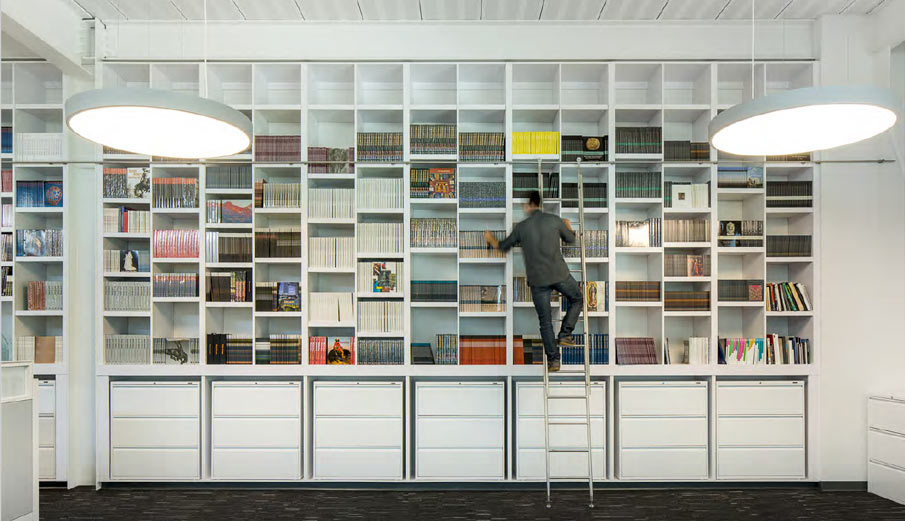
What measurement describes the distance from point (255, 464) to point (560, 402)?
264cm

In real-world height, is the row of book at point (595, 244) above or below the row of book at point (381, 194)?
below

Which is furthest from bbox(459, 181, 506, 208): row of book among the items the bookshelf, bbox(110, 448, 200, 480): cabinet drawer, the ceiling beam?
the ceiling beam

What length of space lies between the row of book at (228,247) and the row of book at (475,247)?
1.80m

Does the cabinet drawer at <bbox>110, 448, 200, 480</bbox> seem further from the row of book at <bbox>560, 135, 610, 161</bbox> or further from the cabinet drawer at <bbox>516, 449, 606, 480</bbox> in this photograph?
the row of book at <bbox>560, 135, 610, 161</bbox>

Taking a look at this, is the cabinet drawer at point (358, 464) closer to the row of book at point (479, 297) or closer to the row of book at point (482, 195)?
the row of book at point (479, 297)

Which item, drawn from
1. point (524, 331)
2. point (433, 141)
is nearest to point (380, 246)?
point (433, 141)

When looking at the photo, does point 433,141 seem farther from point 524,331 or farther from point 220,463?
point 220,463

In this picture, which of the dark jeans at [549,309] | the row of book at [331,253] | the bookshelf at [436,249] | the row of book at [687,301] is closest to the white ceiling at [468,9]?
the bookshelf at [436,249]

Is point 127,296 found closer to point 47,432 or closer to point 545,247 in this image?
point 47,432

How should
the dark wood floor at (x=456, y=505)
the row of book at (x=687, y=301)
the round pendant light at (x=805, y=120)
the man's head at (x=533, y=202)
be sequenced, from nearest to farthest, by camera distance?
the round pendant light at (x=805, y=120) < the dark wood floor at (x=456, y=505) < the man's head at (x=533, y=202) < the row of book at (x=687, y=301)

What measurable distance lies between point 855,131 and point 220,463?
5.11 metres

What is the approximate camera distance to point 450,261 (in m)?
5.17

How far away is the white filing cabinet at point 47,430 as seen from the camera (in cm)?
464

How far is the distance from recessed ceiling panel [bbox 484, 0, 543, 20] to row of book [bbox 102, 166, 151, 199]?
324 cm
